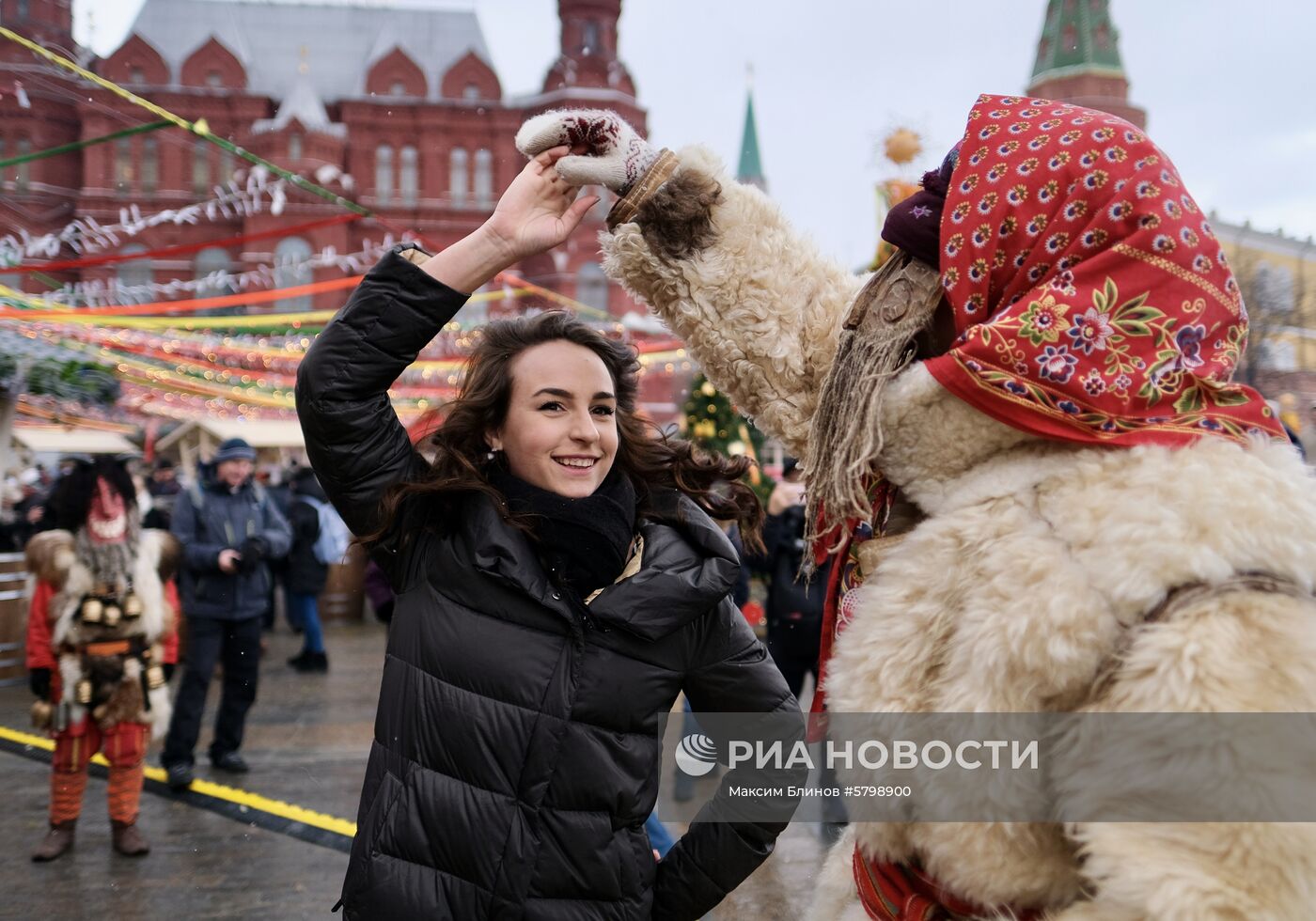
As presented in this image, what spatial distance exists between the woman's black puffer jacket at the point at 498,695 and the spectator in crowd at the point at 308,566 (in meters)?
7.32

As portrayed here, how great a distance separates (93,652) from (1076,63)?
28136 mm

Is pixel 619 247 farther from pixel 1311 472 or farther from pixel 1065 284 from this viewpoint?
pixel 1311 472

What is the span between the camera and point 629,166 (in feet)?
4.65

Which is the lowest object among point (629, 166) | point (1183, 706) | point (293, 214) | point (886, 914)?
point (886, 914)

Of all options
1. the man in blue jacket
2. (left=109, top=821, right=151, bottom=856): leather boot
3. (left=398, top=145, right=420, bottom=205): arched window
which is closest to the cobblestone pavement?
(left=109, top=821, right=151, bottom=856): leather boot

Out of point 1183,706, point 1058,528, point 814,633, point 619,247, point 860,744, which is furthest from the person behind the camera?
point 814,633

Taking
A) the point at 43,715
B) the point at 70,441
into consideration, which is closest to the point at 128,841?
the point at 43,715

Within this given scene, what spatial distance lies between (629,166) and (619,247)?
12 centimetres

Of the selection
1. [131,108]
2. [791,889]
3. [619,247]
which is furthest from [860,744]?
[131,108]

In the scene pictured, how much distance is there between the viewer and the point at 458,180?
32344mm

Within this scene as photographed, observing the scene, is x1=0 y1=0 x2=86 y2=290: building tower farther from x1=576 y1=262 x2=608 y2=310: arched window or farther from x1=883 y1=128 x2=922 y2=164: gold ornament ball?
x1=576 y1=262 x2=608 y2=310: arched window

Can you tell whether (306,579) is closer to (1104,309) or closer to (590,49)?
(1104,309)

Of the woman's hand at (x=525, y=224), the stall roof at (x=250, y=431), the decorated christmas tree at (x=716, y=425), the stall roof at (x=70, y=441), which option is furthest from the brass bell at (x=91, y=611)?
the stall roof at (x=70, y=441)

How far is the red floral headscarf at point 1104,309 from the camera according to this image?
116 cm
